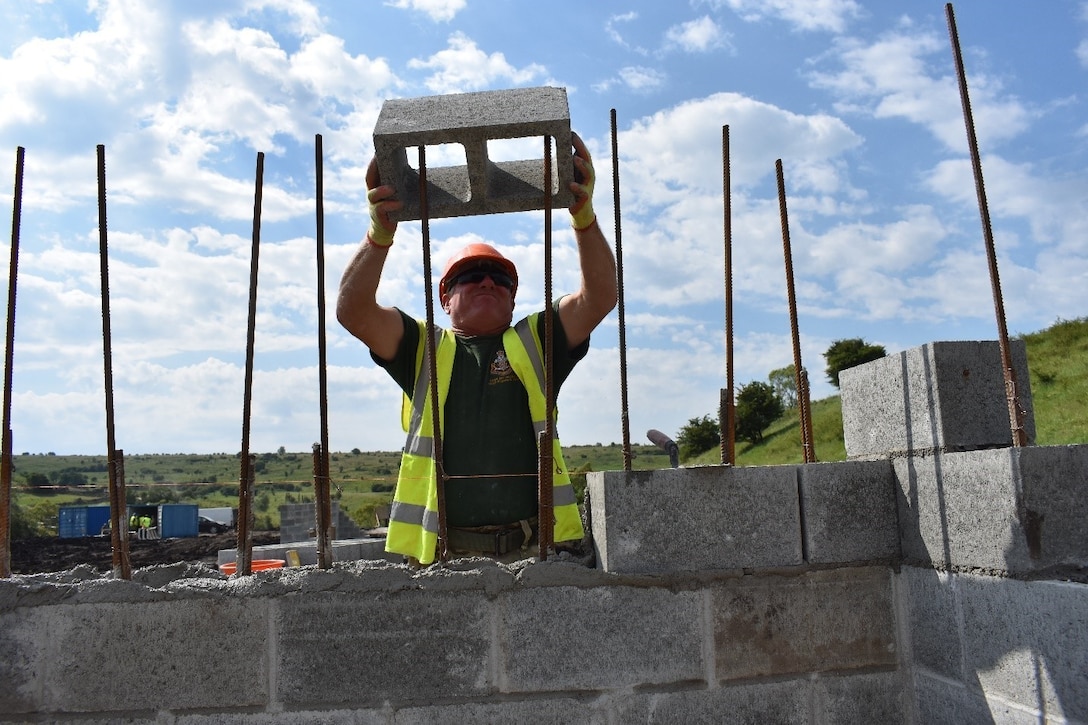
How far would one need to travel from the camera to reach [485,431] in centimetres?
343

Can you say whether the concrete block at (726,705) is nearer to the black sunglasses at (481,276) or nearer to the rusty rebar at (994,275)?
the rusty rebar at (994,275)

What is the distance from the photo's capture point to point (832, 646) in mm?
2809

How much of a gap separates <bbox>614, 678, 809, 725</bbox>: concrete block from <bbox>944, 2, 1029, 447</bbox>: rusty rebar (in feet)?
3.63

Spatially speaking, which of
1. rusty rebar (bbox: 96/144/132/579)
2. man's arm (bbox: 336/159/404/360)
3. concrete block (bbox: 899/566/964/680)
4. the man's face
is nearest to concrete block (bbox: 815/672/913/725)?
concrete block (bbox: 899/566/964/680)

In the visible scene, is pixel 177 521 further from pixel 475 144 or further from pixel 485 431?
pixel 475 144

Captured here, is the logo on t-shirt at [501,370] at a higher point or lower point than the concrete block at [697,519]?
higher

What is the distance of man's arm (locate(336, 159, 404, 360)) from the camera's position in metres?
3.01

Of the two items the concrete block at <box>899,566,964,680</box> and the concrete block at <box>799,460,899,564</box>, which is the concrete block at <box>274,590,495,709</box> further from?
the concrete block at <box>899,566,964,680</box>

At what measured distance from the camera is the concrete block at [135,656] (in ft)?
8.90

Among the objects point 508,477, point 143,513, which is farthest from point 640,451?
point 508,477

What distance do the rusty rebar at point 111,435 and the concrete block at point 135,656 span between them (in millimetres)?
→ 205

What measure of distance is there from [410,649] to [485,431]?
3.27 feet

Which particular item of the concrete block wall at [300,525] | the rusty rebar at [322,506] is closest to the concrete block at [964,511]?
the rusty rebar at [322,506]

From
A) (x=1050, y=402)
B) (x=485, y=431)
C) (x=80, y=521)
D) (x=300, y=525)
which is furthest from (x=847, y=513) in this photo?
(x=80, y=521)
